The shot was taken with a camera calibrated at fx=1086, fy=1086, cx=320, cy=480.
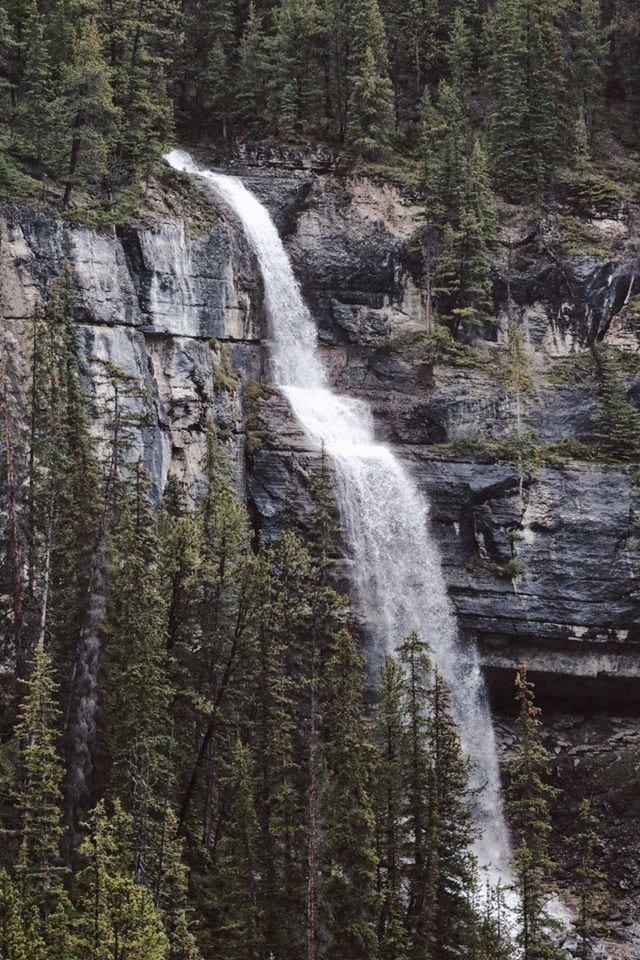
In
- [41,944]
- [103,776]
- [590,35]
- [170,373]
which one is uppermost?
[590,35]

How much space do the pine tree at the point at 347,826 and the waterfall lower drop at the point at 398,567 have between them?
13417 millimetres

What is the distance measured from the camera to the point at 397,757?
30547 mm

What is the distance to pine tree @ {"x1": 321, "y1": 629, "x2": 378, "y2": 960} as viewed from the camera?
27266 millimetres

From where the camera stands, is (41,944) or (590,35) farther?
(590,35)

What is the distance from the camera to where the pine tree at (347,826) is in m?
27.3

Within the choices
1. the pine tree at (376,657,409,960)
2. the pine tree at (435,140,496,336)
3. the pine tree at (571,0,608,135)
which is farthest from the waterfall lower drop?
the pine tree at (571,0,608,135)

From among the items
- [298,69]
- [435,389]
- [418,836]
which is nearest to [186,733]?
[418,836]

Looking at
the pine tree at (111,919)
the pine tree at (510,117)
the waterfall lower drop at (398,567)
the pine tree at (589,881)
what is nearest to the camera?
the pine tree at (111,919)

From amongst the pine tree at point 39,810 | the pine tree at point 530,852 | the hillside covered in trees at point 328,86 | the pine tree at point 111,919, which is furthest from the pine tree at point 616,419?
the pine tree at point 111,919

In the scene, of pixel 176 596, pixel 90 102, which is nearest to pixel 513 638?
pixel 176 596

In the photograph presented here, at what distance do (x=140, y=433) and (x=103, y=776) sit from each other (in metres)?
14.8

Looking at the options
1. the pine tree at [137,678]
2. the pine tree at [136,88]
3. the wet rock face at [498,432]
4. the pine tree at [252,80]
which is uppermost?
the pine tree at [252,80]

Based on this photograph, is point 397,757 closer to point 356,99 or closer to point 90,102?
point 90,102

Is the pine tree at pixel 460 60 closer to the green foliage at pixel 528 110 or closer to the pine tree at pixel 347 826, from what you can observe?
the green foliage at pixel 528 110
